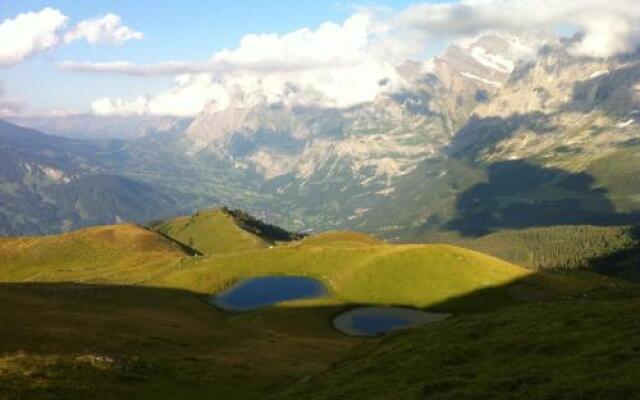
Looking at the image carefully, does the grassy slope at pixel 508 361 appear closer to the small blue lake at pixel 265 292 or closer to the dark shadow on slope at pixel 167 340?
the dark shadow on slope at pixel 167 340

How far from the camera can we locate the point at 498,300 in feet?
440

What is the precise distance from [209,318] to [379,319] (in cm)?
3629

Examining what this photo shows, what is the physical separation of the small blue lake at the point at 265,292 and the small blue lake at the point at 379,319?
16636 mm

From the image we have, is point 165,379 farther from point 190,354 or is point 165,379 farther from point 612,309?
point 612,309

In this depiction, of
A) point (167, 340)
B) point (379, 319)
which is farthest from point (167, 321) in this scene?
point (379, 319)

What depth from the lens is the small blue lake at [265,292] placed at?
476 ft

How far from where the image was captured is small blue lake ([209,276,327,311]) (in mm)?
145000

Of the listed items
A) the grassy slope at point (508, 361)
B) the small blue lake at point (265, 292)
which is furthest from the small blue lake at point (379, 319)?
the grassy slope at point (508, 361)

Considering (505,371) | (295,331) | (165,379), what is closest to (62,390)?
(165,379)

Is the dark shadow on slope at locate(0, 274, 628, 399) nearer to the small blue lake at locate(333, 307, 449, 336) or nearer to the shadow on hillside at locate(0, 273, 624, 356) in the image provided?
the shadow on hillside at locate(0, 273, 624, 356)

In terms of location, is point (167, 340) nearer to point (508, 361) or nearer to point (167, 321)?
point (167, 321)

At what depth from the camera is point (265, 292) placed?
154 meters

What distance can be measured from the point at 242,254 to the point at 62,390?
134087 mm

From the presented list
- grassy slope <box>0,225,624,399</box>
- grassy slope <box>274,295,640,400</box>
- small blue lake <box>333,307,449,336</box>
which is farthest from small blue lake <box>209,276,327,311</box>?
grassy slope <box>274,295,640,400</box>
